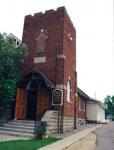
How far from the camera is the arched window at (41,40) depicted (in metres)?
21.0

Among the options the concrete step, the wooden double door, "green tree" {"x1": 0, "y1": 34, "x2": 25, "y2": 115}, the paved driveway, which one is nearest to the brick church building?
the wooden double door

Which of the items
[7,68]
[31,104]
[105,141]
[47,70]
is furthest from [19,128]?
[105,141]

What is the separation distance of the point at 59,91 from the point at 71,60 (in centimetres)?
460

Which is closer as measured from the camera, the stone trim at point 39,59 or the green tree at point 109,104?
the stone trim at point 39,59

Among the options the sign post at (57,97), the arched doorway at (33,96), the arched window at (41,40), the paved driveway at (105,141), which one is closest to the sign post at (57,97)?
the sign post at (57,97)

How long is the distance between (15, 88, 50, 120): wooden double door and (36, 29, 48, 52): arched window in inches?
154

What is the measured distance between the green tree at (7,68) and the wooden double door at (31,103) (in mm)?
1487

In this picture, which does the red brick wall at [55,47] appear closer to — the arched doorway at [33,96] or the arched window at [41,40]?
the arched window at [41,40]

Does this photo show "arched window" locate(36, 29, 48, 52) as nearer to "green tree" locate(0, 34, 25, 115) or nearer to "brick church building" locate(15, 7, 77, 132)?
"brick church building" locate(15, 7, 77, 132)

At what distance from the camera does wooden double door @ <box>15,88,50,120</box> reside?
19.3m

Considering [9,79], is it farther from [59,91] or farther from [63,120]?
[63,120]

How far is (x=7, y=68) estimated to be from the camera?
17469mm

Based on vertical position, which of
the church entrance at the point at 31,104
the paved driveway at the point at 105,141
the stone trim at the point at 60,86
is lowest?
the paved driveway at the point at 105,141

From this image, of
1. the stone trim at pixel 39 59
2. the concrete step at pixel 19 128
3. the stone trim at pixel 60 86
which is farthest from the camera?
the stone trim at pixel 39 59
